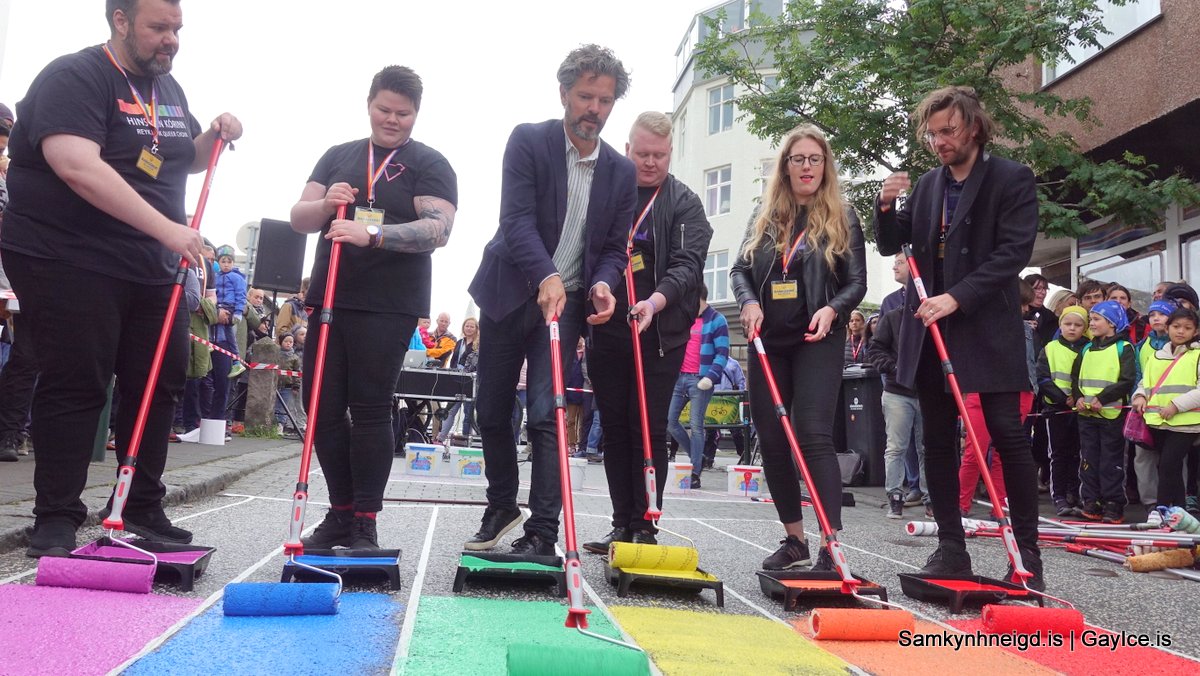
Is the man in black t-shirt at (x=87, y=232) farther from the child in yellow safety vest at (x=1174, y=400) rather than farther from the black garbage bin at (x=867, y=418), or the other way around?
the black garbage bin at (x=867, y=418)

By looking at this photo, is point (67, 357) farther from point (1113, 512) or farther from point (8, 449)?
point (1113, 512)

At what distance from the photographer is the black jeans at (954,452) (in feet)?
12.0

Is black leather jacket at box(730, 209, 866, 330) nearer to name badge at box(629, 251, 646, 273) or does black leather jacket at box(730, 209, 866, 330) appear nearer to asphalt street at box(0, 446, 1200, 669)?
name badge at box(629, 251, 646, 273)

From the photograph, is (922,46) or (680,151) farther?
(680,151)

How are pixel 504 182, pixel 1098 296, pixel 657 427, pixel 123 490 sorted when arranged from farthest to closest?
pixel 1098 296 → pixel 657 427 → pixel 504 182 → pixel 123 490

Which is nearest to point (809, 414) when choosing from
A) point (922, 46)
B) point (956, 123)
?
point (956, 123)

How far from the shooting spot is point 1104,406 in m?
7.41

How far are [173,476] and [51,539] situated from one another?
2713mm

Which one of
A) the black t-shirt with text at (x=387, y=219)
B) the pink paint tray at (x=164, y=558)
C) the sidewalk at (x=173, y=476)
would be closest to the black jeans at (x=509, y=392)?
the black t-shirt with text at (x=387, y=219)

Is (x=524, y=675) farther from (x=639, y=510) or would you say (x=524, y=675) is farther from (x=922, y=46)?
(x=922, y=46)

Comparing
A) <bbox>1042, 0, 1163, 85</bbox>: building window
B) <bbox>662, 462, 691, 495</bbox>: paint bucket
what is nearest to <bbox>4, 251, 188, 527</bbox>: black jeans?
<bbox>662, 462, 691, 495</bbox>: paint bucket

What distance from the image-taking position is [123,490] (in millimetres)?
3041

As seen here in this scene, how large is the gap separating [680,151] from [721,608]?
34248 mm

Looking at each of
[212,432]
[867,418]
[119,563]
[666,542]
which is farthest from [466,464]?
[119,563]
